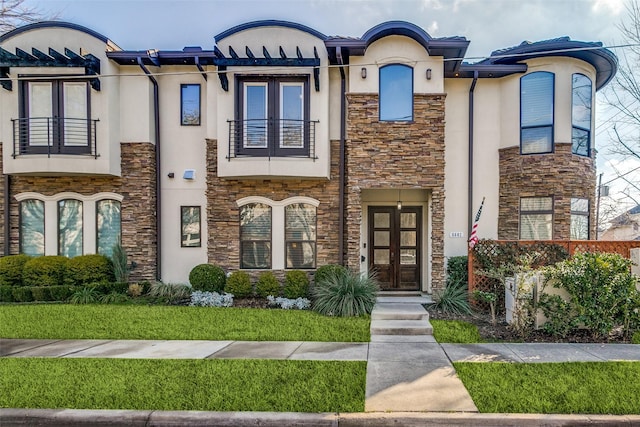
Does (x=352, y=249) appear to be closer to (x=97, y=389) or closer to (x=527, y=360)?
(x=527, y=360)

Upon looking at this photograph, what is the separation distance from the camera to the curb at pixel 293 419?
11.9ft

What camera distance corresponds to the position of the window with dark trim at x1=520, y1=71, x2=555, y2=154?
31.7ft

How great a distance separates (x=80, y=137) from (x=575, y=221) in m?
14.2

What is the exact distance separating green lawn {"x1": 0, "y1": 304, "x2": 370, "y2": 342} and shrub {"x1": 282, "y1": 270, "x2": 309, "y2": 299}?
91 cm

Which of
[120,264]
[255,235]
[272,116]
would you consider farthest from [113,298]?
[272,116]

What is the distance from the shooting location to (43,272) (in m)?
9.28

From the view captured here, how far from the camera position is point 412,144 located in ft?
31.0

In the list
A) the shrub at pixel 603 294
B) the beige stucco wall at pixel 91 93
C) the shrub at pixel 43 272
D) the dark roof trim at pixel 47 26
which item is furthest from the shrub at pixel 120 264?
the shrub at pixel 603 294

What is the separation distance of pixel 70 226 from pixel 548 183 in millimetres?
13866

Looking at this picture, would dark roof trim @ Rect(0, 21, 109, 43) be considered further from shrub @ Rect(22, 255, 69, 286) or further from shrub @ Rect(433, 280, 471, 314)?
shrub @ Rect(433, 280, 471, 314)

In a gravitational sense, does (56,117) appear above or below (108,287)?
above

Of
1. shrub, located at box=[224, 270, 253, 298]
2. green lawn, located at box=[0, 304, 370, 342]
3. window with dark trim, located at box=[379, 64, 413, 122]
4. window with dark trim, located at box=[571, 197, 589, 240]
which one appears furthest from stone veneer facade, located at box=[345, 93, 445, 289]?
window with dark trim, located at box=[571, 197, 589, 240]

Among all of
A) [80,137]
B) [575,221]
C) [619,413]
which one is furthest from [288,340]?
[575,221]

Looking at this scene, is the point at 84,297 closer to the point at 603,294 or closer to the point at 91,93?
the point at 91,93
